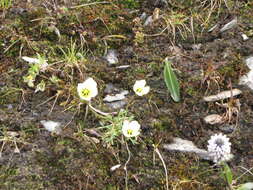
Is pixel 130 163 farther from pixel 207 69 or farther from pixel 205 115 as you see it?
pixel 207 69

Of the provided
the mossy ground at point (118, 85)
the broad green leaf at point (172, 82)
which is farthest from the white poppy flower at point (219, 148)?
the broad green leaf at point (172, 82)

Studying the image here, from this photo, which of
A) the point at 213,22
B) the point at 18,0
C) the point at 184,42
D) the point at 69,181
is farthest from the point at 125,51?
the point at 69,181

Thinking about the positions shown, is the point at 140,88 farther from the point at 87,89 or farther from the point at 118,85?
the point at 87,89

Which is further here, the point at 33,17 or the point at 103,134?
the point at 33,17

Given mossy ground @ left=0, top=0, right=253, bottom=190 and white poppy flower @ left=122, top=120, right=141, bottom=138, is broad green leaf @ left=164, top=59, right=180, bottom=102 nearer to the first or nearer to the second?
mossy ground @ left=0, top=0, right=253, bottom=190

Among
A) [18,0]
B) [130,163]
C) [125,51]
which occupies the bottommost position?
[130,163]

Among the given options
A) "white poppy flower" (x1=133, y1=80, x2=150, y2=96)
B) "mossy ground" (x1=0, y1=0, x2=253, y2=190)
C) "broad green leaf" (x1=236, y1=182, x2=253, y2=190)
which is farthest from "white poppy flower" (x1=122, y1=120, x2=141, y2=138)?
"broad green leaf" (x1=236, y1=182, x2=253, y2=190)
